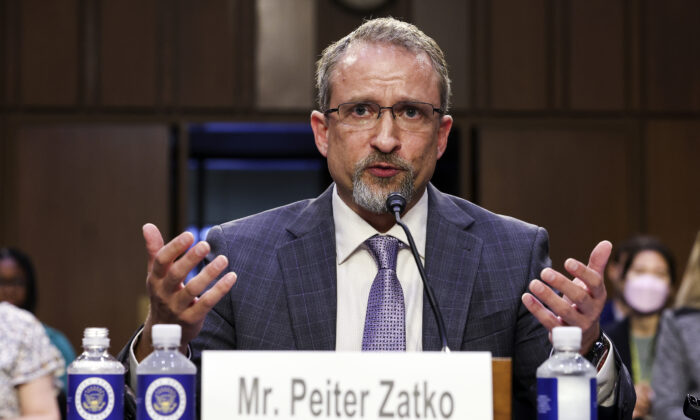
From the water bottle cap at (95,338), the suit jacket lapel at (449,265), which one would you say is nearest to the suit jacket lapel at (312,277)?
the suit jacket lapel at (449,265)

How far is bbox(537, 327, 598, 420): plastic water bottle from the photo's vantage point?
148 cm

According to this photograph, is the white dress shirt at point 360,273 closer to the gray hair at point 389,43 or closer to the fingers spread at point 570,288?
the gray hair at point 389,43

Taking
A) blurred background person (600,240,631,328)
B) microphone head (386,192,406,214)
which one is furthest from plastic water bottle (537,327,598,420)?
blurred background person (600,240,631,328)

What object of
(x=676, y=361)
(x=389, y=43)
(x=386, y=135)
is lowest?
(x=676, y=361)

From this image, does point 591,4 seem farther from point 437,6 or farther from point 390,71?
point 390,71

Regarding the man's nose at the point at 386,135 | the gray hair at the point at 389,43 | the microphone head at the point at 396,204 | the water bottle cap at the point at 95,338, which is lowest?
the water bottle cap at the point at 95,338

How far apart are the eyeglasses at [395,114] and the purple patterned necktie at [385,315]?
0.32 m

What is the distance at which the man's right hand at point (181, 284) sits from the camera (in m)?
1.64

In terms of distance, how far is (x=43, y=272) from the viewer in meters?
6.07

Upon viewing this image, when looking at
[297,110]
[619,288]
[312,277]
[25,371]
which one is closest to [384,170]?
[312,277]

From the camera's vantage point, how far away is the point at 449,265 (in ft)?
7.32

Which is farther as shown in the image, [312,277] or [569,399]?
[312,277]

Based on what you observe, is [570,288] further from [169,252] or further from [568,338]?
[169,252]

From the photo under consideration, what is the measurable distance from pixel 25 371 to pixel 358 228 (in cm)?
133
